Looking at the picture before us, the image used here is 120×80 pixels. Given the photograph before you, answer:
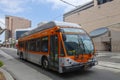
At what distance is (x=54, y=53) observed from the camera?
1023cm

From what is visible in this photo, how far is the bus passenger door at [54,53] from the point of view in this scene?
992cm

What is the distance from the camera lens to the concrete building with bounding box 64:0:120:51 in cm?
4406

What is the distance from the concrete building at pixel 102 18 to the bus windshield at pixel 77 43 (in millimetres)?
33160

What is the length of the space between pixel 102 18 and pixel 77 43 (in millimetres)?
51542

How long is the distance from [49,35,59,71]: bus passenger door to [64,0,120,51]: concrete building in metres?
33.5

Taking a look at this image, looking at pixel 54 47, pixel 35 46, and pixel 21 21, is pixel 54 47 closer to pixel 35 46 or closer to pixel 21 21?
pixel 35 46

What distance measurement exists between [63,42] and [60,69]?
135 centimetres

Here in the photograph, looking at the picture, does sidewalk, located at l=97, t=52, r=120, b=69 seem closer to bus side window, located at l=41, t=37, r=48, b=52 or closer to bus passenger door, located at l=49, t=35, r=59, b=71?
bus passenger door, located at l=49, t=35, r=59, b=71

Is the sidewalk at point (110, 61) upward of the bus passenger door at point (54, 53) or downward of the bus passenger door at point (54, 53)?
downward

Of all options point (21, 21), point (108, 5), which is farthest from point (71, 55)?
point (21, 21)

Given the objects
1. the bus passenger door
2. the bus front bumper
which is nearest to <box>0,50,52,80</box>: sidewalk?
the bus passenger door

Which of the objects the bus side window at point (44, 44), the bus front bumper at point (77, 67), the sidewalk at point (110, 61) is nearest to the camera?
the bus front bumper at point (77, 67)

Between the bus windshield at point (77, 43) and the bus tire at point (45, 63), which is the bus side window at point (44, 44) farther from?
the bus windshield at point (77, 43)

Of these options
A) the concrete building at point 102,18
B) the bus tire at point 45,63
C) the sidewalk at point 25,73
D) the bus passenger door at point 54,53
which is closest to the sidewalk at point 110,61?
the bus tire at point 45,63
